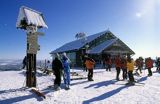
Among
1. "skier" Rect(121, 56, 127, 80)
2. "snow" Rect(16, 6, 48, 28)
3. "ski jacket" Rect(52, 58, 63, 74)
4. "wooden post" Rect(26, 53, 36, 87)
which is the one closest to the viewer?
"ski jacket" Rect(52, 58, 63, 74)

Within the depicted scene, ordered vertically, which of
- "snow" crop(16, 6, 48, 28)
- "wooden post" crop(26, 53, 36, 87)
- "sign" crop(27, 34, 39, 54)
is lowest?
"wooden post" crop(26, 53, 36, 87)

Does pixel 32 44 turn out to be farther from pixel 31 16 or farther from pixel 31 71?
pixel 31 16

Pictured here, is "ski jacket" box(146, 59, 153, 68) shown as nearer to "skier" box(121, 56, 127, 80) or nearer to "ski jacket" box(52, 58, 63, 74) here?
"skier" box(121, 56, 127, 80)

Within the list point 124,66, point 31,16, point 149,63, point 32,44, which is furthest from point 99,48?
point 32,44

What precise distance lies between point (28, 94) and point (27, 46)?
2838mm

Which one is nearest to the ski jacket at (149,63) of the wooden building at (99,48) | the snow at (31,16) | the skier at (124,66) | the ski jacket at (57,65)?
the skier at (124,66)

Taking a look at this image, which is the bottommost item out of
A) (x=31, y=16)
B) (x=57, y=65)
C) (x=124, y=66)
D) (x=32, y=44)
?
(x=124, y=66)

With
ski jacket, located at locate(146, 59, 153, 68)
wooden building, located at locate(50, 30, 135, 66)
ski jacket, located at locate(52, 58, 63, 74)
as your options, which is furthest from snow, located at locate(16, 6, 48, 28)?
wooden building, located at locate(50, 30, 135, 66)

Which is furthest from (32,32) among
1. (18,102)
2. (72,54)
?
(72,54)

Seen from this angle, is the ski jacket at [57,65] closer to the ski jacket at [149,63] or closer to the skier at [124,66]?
the skier at [124,66]

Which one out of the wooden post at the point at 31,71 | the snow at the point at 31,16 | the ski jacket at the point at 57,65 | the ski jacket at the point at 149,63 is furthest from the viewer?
the ski jacket at the point at 149,63

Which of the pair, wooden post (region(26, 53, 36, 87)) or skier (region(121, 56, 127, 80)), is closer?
wooden post (region(26, 53, 36, 87))

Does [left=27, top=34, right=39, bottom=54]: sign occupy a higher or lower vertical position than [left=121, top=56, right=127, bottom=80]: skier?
higher

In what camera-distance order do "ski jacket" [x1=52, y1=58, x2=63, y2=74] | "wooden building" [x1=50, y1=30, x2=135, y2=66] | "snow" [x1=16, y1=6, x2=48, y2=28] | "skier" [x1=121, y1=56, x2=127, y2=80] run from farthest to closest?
1. "wooden building" [x1=50, y1=30, x2=135, y2=66]
2. "skier" [x1=121, y1=56, x2=127, y2=80]
3. "snow" [x1=16, y1=6, x2=48, y2=28]
4. "ski jacket" [x1=52, y1=58, x2=63, y2=74]
